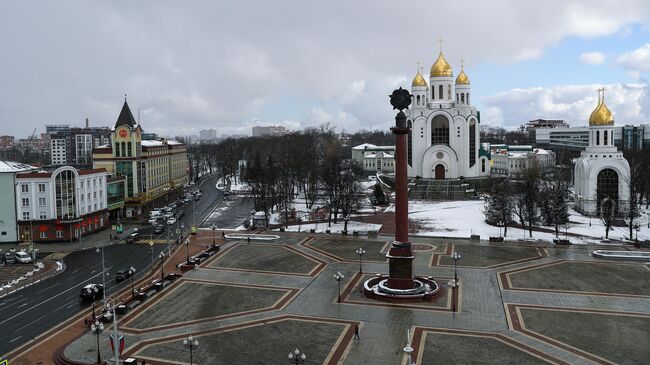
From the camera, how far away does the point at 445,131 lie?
90188mm

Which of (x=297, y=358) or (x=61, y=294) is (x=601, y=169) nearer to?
(x=297, y=358)

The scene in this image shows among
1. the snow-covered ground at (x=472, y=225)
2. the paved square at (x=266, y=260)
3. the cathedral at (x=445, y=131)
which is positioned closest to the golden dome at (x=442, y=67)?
the cathedral at (x=445, y=131)

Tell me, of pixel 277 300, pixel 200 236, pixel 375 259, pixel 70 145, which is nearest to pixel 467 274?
pixel 375 259

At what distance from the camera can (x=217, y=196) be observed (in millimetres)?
92625

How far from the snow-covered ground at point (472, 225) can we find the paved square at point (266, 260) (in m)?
16.3

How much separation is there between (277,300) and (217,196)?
61.2 metres

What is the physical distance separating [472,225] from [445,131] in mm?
32553

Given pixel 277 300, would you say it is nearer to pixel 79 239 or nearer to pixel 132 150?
pixel 79 239

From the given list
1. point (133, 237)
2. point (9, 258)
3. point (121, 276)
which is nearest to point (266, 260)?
point (121, 276)

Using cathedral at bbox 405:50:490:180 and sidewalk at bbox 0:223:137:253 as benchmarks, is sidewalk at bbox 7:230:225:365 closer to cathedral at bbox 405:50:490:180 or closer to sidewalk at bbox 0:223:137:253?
sidewalk at bbox 0:223:137:253

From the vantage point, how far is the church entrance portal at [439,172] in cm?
8975

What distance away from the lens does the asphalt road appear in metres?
29.2

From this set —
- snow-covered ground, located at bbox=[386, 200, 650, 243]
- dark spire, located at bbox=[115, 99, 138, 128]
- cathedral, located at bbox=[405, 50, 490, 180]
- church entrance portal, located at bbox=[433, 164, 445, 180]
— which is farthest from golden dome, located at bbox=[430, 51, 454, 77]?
dark spire, located at bbox=[115, 99, 138, 128]

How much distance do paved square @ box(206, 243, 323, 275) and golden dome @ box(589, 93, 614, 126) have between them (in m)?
42.2
